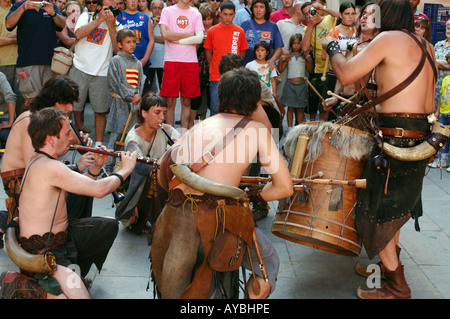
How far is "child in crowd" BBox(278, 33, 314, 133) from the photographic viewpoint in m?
8.00

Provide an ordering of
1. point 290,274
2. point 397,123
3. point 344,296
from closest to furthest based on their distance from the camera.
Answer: point 397,123 → point 344,296 → point 290,274

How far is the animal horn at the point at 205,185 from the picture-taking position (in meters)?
2.97

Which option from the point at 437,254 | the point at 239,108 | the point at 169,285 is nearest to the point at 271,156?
the point at 239,108

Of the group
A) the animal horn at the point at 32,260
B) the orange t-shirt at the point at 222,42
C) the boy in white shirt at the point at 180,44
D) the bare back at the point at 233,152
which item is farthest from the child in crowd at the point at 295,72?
the animal horn at the point at 32,260

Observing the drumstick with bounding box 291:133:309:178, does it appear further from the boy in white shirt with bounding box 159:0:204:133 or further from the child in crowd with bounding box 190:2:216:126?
the child in crowd with bounding box 190:2:216:126

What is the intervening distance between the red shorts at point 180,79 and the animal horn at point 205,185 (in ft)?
14.8

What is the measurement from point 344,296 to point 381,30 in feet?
6.08

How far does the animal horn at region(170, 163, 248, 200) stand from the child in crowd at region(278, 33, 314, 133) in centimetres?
523

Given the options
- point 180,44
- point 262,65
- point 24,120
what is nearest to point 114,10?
point 180,44

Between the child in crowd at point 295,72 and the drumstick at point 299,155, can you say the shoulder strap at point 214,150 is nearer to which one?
the drumstick at point 299,155

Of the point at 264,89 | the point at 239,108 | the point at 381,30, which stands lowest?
the point at 264,89

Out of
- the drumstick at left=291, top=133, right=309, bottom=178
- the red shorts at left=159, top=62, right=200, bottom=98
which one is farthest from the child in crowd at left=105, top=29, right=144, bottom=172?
the drumstick at left=291, top=133, right=309, bottom=178

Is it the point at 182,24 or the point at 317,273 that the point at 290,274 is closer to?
the point at 317,273

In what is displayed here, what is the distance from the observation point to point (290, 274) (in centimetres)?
422
